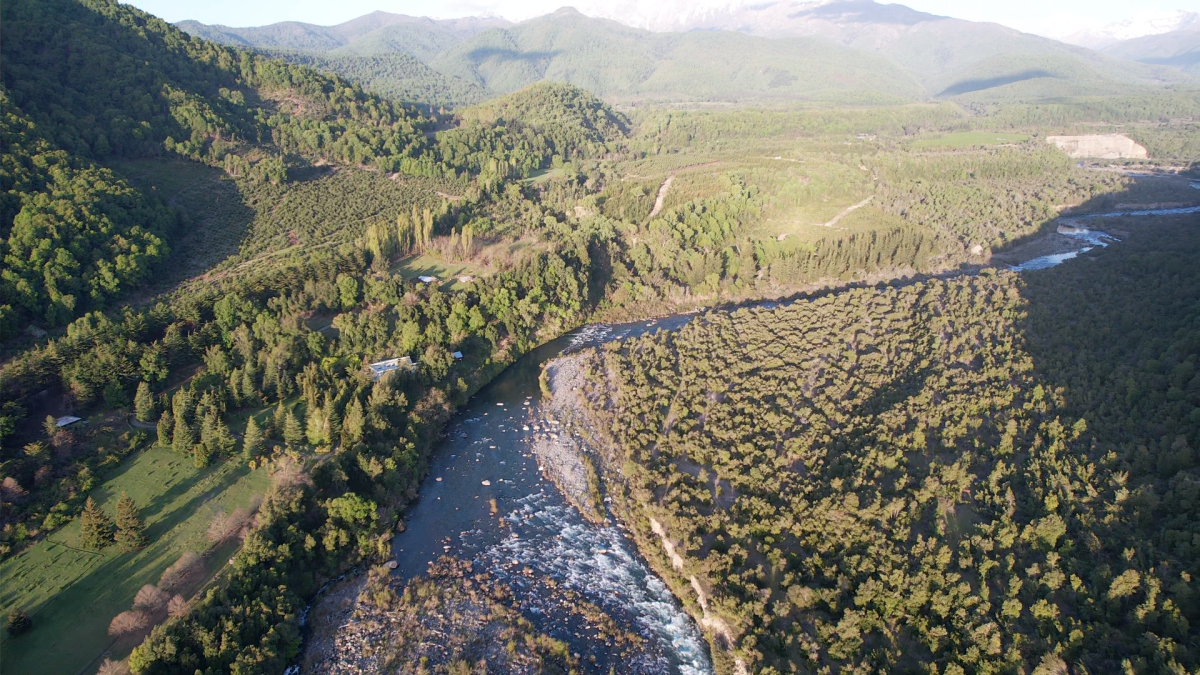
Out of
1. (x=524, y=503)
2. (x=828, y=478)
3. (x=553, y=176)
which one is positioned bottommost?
(x=524, y=503)

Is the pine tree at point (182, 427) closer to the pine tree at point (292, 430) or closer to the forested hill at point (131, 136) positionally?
the pine tree at point (292, 430)

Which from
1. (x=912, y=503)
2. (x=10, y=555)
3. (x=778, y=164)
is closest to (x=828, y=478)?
(x=912, y=503)

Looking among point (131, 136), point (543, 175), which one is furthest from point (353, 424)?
point (543, 175)

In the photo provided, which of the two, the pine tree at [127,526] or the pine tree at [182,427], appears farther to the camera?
the pine tree at [182,427]

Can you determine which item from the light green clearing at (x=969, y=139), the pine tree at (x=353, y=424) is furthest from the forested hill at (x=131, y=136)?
the light green clearing at (x=969, y=139)

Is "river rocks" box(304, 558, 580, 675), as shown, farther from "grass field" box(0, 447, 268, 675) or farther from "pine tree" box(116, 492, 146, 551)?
"pine tree" box(116, 492, 146, 551)

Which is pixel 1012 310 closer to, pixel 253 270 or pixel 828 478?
pixel 828 478
